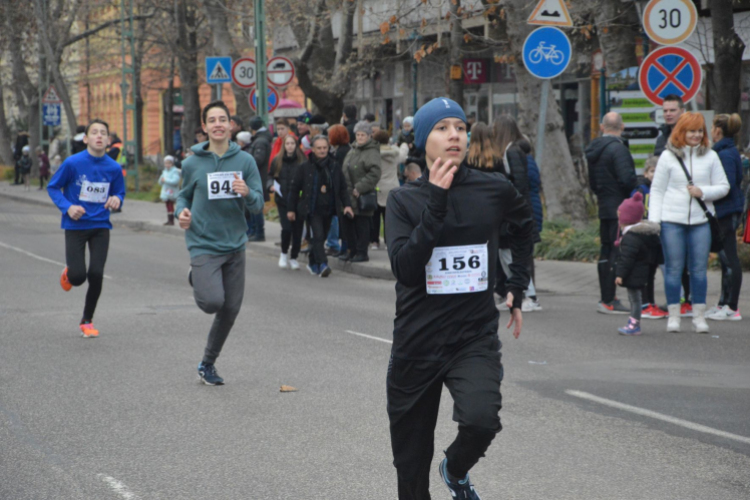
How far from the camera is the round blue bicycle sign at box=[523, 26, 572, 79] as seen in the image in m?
13.0

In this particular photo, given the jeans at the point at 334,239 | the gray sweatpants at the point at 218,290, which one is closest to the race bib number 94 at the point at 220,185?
the gray sweatpants at the point at 218,290

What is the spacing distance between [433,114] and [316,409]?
3.14 m

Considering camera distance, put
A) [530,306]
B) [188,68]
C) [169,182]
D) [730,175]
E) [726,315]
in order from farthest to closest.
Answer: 1. [188,68]
2. [169,182]
3. [530,306]
4. [726,315]
5. [730,175]

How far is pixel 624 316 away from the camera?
10977 millimetres

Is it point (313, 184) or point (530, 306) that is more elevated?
point (313, 184)

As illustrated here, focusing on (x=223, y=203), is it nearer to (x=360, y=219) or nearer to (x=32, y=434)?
(x=32, y=434)

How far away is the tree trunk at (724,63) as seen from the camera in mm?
15391

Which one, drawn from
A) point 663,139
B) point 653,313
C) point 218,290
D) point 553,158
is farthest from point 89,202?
point 553,158

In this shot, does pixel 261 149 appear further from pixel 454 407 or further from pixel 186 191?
pixel 454 407

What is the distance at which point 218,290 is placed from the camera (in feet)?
24.4

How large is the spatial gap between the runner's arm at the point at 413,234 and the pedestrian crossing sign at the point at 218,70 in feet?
59.2

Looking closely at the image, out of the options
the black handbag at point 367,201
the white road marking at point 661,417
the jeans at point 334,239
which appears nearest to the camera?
the white road marking at point 661,417

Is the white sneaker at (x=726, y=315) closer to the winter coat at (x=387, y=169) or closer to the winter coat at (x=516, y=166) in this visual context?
the winter coat at (x=516, y=166)

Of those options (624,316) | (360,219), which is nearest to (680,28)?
(624,316)
